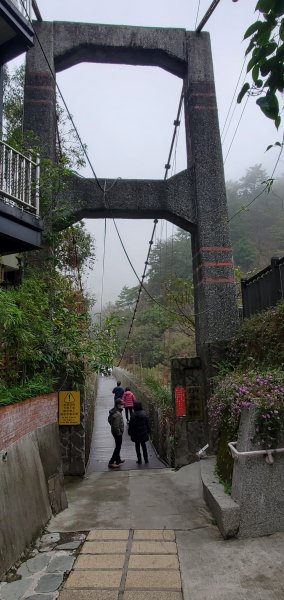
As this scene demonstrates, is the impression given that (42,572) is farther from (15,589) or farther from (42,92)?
(42,92)

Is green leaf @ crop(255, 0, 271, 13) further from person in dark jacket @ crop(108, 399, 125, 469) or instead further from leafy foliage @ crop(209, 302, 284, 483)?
person in dark jacket @ crop(108, 399, 125, 469)

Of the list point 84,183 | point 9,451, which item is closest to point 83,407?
point 9,451

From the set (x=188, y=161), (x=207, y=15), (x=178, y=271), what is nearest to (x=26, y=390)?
(x=188, y=161)

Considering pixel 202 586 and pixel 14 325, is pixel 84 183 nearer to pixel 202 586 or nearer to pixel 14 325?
pixel 14 325

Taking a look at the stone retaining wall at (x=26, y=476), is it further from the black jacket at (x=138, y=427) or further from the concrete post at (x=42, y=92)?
the concrete post at (x=42, y=92)

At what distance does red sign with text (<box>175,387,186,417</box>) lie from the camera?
27.3 ft

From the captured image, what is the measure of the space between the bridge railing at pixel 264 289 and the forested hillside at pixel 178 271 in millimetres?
5442

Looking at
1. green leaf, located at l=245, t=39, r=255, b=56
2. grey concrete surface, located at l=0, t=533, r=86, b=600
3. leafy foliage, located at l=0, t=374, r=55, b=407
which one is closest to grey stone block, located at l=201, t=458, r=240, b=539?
grey concrete surface, located at l=0, t=533, r=86, b=600

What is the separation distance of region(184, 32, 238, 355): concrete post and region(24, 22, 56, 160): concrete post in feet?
9.83

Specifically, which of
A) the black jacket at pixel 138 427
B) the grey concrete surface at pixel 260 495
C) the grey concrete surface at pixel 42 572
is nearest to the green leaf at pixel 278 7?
the grey concrete surface at pixel 260 495

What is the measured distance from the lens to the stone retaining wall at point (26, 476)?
3844 millimetres

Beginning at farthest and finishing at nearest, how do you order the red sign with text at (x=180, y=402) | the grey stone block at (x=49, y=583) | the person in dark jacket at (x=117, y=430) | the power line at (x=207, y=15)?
the person in dark jacket at (x=117, y=430)
the red sign with text at (x=180, y=402)
the power line at (x=207, y=15)
the grey stone block at (x=49, y=583)

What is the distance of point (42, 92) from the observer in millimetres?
9023

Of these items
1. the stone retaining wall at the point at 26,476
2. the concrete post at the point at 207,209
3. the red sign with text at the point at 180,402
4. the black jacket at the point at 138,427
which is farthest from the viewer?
the black jacket at the point at 138,427
